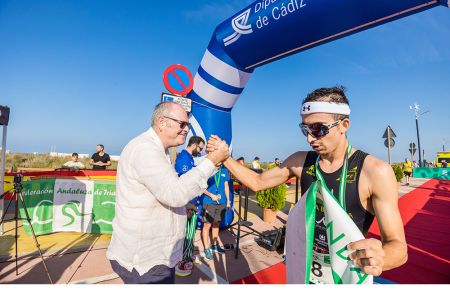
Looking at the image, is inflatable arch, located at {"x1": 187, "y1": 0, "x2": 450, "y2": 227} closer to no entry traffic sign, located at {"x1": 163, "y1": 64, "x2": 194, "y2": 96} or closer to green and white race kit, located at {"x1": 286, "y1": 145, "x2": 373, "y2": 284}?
no entry traffic sign, located at {"x1": 163, "y1": 64, "x2": 194, "y2": 96}

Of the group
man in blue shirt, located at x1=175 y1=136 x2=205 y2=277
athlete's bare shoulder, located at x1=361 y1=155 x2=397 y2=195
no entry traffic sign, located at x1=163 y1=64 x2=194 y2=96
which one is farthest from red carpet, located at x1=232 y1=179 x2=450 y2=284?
no entry traffic sign, located at x1=163 y1=64 x2=194 y2=96

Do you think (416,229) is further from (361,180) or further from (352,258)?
(352,258)

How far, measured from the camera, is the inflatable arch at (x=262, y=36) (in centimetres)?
380

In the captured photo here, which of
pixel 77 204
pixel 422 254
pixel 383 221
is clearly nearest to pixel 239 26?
pixel 383 221

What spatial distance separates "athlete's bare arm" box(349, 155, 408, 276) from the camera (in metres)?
1.22

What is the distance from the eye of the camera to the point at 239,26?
521 centimetres

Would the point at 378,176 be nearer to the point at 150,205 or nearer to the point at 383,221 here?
the point at 383,221

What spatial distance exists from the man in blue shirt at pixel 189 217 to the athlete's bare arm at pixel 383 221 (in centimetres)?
288

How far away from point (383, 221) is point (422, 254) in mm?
4940

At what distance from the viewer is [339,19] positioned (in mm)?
4035

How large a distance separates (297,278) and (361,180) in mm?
846

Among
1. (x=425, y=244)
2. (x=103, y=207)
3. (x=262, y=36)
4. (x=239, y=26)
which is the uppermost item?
(x=239, y=26)

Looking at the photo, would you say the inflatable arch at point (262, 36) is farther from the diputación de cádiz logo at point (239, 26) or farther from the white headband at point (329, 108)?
the white headband at point (329, 108)

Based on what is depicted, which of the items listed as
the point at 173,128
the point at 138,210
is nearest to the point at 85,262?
the point at 138,210
